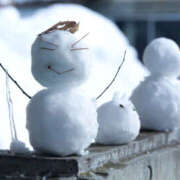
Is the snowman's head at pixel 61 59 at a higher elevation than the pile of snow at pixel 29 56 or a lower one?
higher

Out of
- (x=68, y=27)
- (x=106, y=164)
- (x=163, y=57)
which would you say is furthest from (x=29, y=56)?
(x=106, y=164)

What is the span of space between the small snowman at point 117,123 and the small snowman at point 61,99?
13.1 inches

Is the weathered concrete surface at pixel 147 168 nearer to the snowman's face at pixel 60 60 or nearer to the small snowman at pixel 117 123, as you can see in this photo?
the small snowman at pixel 117 123

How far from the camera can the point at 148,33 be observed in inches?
555

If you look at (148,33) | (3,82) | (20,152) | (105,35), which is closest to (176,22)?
(148,33)

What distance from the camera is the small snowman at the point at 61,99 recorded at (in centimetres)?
271

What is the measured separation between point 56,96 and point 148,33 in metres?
11.6

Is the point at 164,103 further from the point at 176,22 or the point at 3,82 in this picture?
the point at 176,22

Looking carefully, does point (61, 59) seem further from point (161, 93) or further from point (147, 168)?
point (161, 93)

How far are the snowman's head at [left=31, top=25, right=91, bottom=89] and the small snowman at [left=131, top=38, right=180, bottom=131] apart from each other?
40.0 inches

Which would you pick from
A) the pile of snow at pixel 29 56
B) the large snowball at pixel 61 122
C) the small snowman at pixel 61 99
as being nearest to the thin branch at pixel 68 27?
the small snowman at pixel 61 99

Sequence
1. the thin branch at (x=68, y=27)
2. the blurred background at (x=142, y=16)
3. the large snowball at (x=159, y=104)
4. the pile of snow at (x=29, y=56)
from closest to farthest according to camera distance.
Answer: the thin branch at (x=68, y=27)
the large snowball at (x=159, y=104)
the pile of snow at (x=29, y=56)
the blurred background at (x=142, y=16)

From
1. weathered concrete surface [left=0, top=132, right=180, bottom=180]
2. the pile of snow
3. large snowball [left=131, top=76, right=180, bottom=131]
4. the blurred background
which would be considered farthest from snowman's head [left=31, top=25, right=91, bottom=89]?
the blurred background

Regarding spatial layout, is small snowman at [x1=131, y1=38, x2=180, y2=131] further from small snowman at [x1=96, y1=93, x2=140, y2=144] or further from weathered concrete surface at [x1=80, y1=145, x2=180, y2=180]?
small snowman at [x1=96, y1=93, x2=140, y2=144]
